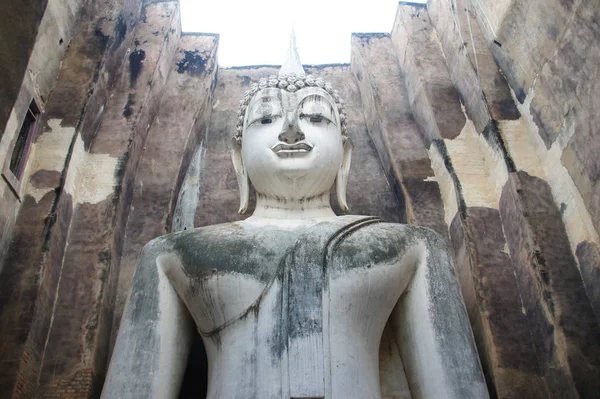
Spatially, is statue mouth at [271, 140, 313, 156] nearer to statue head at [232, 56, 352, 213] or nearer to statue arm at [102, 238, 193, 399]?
statue head at [232, 56, 352, 213]

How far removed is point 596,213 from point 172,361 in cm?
320

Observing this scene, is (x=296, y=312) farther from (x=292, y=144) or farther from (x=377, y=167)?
(x=377, y=167)

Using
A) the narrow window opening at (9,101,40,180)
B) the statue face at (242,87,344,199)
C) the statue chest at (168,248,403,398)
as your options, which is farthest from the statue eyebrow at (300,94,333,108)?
the narrow window opening at (9,101,40,180)

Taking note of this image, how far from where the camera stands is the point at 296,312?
407 centimetres

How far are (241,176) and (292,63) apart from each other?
142cm

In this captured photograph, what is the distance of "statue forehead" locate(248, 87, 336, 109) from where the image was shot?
17.7 feet

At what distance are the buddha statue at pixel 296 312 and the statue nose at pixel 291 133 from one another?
0.65 m

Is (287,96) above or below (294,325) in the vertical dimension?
above

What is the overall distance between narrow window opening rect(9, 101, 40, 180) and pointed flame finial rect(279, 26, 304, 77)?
2.26m

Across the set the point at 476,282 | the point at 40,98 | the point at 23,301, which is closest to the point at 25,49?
the point at 23,301

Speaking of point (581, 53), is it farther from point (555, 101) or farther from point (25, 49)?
point (25, 49)

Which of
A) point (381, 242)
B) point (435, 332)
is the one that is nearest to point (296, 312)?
point (381, 242)

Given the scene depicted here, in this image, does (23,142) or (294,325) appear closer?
(294,325)

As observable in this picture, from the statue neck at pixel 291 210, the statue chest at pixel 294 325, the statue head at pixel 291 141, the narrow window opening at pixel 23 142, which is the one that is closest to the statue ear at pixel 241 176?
the statue head at pixel 291 141
